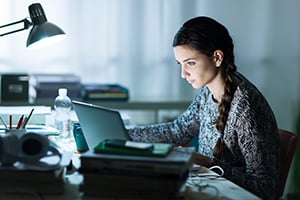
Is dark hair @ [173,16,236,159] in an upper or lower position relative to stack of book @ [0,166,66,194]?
upper

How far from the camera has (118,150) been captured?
173 cm

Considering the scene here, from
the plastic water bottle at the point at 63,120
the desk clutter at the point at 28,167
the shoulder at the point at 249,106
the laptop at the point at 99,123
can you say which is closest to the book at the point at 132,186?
the desk clutter at the point at 28,167

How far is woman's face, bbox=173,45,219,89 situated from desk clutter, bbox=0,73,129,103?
1251 millimetres

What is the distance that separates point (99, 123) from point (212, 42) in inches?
23.0

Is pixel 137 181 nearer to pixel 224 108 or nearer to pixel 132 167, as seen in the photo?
pixel 132 167

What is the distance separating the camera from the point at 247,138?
2.18 m

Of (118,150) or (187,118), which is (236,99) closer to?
(187,118)

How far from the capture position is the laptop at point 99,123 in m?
1.90

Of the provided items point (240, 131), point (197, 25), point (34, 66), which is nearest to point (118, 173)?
point (240, 131)

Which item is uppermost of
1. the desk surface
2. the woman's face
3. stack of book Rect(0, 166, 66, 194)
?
the woman's face

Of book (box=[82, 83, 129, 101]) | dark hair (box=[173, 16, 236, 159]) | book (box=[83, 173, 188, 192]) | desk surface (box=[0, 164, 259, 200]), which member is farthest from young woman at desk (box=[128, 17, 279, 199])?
book (box=[82, 83, 129, 101])

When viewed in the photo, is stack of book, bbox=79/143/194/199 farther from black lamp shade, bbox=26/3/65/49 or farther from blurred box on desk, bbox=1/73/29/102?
blurred box on desk, bbox=1/73/29/102

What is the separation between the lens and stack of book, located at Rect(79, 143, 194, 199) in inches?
65.4

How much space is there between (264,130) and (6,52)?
6.36ft
